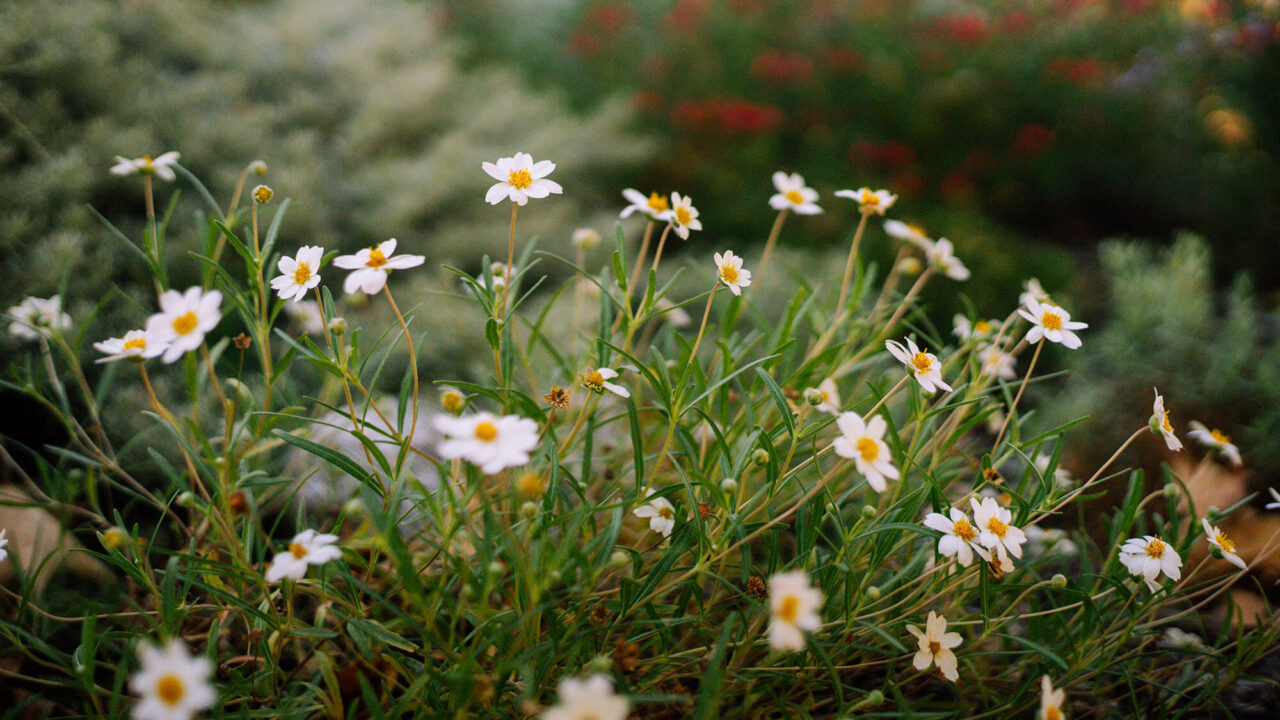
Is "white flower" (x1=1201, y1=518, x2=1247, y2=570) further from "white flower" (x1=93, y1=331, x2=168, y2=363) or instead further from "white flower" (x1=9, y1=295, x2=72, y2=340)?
"white flower" (x1=9, y1=295, x2=72, y2=340)

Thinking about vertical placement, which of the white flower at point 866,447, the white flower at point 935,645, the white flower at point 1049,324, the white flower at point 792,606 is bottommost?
the white flower at point 935,645

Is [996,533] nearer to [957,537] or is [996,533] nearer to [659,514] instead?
[957,537]

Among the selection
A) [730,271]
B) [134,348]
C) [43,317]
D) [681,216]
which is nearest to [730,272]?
[730,271]

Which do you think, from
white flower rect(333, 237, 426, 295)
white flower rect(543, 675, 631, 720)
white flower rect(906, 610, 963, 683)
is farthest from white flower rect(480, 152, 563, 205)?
white flower rect(906, 610, 963, 683)

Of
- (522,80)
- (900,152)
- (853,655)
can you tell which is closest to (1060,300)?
(900,152)

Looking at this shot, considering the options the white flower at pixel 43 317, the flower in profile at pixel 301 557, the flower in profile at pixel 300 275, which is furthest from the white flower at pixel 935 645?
the white flower at pixel 43 317

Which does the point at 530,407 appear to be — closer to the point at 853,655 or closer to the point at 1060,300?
the point at 853,655

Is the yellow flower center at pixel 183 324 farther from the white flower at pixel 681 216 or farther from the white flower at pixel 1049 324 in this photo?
the white flower at pixel 1049 324
